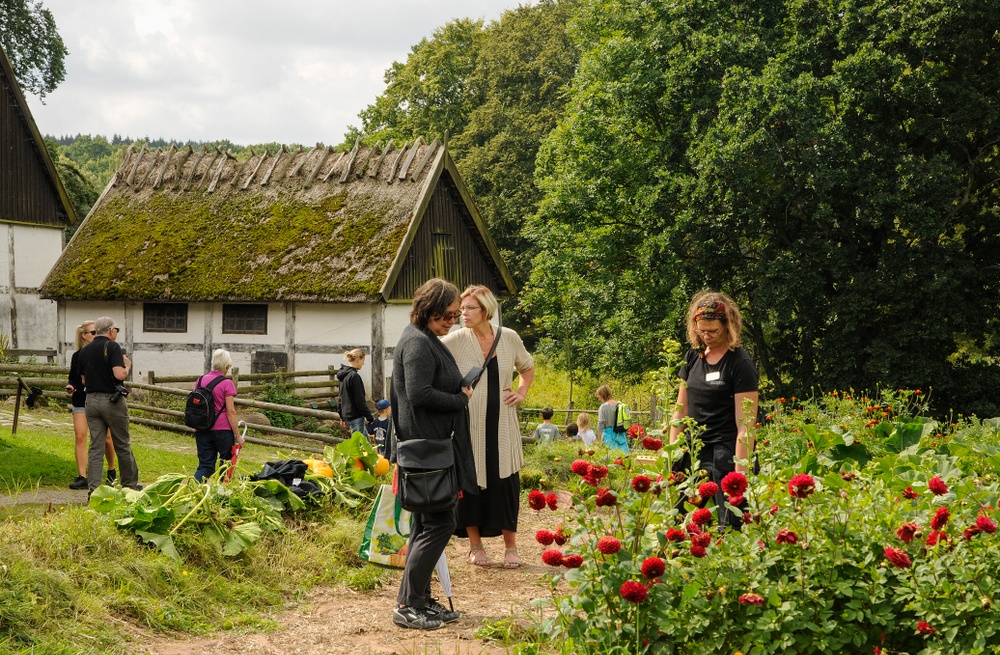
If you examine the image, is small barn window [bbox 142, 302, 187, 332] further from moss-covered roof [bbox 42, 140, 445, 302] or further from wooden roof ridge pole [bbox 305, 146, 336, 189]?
wooden roof ridge pole [bbox 305, 146, 336, 189]

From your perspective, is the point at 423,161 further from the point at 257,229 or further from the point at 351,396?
the point at 351,396

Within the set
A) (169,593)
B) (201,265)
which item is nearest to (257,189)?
(201,265)

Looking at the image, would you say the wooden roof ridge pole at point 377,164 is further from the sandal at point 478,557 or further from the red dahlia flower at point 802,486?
the red dahlia flower at point 802,486

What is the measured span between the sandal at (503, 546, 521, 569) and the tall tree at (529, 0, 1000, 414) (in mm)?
13398

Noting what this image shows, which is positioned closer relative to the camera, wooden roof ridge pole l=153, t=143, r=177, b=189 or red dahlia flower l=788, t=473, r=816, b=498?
red dahlia flower l=788, t=473, r=816, b=498

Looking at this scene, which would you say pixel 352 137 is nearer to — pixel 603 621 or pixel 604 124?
pixel 604 124

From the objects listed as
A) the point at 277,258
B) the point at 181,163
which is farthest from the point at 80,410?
the point at 181,163

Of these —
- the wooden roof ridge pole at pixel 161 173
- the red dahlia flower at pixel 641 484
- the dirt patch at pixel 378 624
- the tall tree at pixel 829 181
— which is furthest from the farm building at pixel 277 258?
A: the red dahlia flower at pixel 641 484

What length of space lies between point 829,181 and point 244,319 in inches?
493

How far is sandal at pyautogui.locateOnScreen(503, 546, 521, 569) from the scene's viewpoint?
6.29 m

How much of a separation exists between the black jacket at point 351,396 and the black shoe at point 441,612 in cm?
594

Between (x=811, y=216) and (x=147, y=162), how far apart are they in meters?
16.2

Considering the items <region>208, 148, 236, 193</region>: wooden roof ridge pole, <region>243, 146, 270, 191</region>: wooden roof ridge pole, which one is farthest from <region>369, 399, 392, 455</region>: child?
<region>208, 148, 236, 193</region>: wooden roof ridge pole

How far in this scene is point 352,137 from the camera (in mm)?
40188
